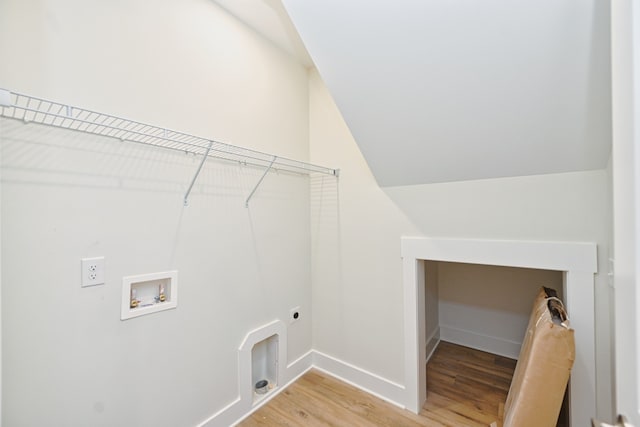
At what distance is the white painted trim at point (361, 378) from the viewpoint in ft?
6.25

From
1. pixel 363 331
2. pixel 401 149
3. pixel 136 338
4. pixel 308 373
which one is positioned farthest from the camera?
pixel 308 373

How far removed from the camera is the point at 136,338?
1.31 metres

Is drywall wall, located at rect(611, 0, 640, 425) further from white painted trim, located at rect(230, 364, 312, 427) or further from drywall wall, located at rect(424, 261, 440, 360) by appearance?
drywall wall, located at rect(424, 261, 440, 360)

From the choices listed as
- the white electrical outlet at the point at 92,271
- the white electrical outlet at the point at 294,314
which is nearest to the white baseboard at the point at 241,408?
the white electrical outlet at the point at 294,314

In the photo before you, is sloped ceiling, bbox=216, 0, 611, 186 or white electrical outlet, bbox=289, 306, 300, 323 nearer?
sloped ceiling, bbox=216, 0, 611, 186

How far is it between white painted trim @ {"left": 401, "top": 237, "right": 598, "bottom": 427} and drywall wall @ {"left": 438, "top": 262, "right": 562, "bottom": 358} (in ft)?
3.90

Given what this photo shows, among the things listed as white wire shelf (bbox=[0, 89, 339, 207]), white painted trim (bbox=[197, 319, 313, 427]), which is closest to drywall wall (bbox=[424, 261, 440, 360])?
white painted trim (bbox=[197, 319, 313, 427])

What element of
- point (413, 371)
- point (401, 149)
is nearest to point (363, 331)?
point (413, 371)

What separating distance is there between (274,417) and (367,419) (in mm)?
621

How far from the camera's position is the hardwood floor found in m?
1.74

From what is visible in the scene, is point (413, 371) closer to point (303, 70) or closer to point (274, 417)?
point (274, 417)

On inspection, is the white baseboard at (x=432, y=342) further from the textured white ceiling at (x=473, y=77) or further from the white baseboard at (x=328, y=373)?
the textured white ceiling at (x=473, y=77)

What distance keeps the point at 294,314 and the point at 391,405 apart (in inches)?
37.1

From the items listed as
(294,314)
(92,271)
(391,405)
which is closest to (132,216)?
(92,271)
